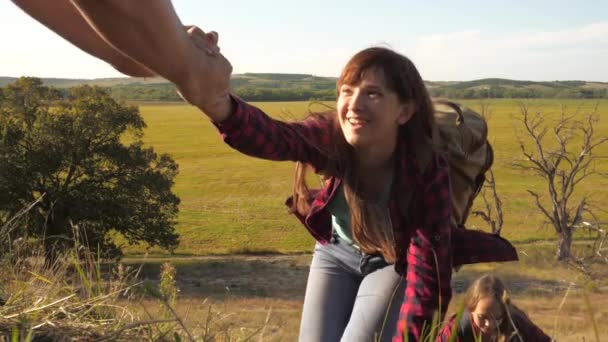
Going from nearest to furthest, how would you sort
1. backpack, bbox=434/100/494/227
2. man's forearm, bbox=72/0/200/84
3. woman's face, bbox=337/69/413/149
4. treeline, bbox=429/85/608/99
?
man's forearm, bbox=72/0/200/84 < woman's face, bbox=337/69/413/149 < backpack, bbox=434/100/494/227 < treeline, bbox=429/85/608/99

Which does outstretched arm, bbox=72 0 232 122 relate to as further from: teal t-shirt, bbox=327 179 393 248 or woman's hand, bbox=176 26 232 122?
teal t-shirt, bbox=327 179 393 248

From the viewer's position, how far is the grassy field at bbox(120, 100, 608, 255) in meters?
38.2

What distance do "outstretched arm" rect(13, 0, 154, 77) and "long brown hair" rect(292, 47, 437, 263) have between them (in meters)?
0.98

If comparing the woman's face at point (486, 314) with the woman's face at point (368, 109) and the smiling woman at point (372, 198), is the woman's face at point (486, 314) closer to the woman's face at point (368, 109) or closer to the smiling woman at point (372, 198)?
the smiling woman at point (372, 198)

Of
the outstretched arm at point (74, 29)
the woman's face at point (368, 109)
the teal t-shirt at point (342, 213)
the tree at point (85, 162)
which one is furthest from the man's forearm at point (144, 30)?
the tree at point (85, 162)

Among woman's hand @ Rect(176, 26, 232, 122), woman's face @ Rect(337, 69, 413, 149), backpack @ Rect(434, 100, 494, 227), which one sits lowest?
backpack @ Rect(434, 100, 494, 227)

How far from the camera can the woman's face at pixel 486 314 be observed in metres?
2.29

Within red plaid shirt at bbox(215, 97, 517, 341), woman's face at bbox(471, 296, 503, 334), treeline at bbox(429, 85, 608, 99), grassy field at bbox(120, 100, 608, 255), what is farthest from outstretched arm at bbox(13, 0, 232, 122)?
grassy field at bbox(120, 100, 608, 255)

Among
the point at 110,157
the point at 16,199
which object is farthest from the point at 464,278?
the point at 16,199

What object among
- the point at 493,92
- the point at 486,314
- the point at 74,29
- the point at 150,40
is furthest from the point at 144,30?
the point at 493,92

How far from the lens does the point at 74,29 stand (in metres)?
1.64

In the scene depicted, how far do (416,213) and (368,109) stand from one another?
0.42 m

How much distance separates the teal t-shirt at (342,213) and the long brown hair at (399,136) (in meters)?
0.07

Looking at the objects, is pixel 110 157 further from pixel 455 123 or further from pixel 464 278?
pixel 455 123
